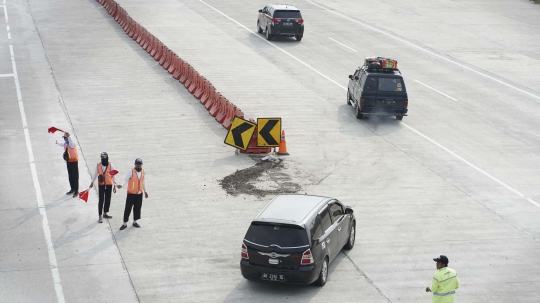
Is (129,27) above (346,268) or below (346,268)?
below

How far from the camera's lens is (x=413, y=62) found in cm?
3828

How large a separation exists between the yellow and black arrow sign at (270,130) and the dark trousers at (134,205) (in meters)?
6.87

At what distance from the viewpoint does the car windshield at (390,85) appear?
27.9 metres

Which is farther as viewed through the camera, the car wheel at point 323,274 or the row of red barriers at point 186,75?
the row of red barriers at point 186,75

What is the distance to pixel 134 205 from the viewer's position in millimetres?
17828

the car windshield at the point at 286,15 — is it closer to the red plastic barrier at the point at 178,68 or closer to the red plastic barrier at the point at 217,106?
the red plastic barrier at the point at 178,68

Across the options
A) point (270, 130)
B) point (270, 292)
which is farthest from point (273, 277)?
point (270, 130)

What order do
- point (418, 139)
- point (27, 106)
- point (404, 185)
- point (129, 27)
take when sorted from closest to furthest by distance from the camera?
point (404, 185)
point (418, 139)
point (27, 106)
point (129, 27)

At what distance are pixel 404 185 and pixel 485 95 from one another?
12.6 metres

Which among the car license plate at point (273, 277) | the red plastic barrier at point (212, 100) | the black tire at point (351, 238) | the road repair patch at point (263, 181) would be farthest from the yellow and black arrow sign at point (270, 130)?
the car license plate at point (273, 277)

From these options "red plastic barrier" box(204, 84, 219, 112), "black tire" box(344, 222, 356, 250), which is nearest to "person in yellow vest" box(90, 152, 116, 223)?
"black tire" box(344, 222, 356, 250)

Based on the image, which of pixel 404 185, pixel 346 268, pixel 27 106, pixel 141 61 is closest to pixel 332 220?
pixel 346 268

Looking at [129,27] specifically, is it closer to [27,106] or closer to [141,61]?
[141,61]

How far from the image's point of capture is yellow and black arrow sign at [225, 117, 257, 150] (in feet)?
78.0
